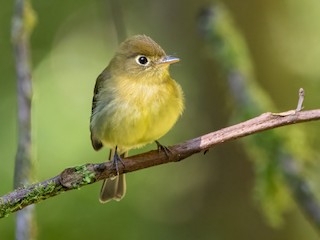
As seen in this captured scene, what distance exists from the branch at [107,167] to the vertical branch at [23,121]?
45cm

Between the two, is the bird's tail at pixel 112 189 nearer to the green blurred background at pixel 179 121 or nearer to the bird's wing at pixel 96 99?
the bird's wing at pixel 96 99

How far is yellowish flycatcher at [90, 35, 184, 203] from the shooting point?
3.74 m

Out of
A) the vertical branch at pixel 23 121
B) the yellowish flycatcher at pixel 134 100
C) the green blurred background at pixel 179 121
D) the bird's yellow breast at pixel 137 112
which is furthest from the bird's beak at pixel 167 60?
Result: the green blurred background at pixel 179 121

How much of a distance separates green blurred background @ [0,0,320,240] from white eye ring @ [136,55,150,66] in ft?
4.61

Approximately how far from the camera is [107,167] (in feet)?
10.6

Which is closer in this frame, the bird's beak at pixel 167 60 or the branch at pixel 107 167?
the branch at pixel 107 167

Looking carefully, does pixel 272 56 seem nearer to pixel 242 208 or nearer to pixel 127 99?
pixel 242 208

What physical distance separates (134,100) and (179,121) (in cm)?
198

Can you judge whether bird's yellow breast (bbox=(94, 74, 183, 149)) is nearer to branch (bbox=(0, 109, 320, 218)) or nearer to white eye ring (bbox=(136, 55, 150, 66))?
white eye ring (bbox=(136, 55, 150, 66))

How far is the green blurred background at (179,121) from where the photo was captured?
18.2ft

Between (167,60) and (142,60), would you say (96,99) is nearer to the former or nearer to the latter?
(142,60)

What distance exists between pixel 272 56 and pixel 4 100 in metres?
2.40

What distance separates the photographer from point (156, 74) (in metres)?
4.08

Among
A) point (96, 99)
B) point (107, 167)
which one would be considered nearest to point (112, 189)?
point (96, 99)
